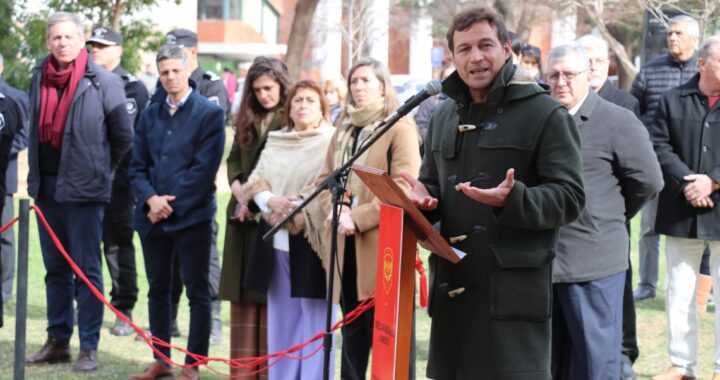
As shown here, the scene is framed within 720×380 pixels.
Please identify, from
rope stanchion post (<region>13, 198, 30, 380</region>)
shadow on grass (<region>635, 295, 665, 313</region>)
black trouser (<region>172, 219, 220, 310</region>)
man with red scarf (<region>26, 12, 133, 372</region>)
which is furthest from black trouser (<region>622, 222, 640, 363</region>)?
rope stanchion post (<region>13, 198, 30, 380</region>)

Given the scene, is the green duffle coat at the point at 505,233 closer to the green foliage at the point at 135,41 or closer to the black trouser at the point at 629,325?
the black trouser at the point at 629,325

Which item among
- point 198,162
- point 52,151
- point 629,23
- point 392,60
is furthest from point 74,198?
point 392,60

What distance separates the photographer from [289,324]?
7203mm

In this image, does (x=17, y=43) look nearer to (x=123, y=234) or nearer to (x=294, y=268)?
(x=123, y=234)

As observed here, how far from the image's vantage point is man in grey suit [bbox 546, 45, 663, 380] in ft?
19.3

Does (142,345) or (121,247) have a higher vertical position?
(121,247)

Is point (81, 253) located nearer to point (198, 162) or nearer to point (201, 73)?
point (198, 162)

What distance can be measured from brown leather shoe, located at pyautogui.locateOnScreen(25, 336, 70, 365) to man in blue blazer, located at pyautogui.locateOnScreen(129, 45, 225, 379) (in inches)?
29.8

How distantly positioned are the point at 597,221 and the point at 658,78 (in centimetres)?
362

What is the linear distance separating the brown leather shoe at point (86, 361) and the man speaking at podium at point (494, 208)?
13.3 feet

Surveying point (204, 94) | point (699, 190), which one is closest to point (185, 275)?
point (204, 94)

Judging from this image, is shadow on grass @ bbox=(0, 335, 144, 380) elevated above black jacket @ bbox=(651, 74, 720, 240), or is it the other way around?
black jacket @ bbox=(651, 74, 720, 240)

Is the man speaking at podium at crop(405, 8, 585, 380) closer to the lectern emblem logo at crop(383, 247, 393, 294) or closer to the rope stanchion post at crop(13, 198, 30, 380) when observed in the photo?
the lectern emblem logo at crop(383, 247, 393, 294)

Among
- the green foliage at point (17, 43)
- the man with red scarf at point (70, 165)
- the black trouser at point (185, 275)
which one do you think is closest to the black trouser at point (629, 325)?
the black trouser at point (185, 275)
